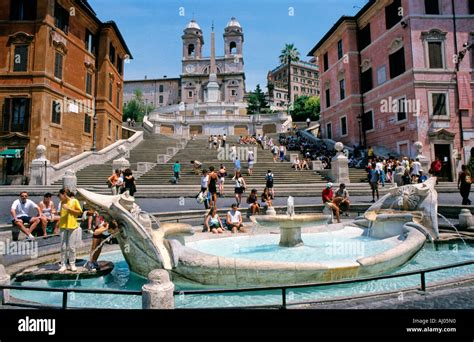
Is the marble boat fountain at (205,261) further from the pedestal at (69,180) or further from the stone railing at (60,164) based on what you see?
the stone railing at (60,164)

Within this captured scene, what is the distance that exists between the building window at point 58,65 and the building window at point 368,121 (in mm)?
28312

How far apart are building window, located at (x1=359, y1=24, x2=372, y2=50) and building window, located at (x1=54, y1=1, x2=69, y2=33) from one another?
92.8 ft

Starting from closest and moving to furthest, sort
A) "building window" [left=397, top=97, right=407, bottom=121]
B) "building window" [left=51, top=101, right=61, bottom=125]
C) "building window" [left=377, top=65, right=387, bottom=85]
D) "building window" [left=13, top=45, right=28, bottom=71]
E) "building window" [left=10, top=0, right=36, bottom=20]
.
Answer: "building window" [left=397, top=97, right=407, bottom=121]
"building window" [left=13, top=45, right=28, bottom=71]
"building window" [left=10, top=0, right=36, bottom=20]
"building window" [left=51, top=101, right=61, bottom=125]
"building window" [left=377, top=65, right=387, bottom=85]

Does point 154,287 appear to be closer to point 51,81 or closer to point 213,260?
point 213,260

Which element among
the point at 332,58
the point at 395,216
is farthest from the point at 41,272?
the point at 332,58

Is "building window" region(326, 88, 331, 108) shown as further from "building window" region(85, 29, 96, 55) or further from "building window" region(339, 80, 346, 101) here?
"building window" region(85, 29, 96, 55)

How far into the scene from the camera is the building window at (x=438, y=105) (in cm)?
2345

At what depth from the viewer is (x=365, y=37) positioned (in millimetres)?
30703

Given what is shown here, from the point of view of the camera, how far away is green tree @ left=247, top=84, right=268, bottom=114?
71.1 meters

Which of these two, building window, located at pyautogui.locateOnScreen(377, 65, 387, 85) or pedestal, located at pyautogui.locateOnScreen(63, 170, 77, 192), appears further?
building window, located at pyautogui.locateOnScreen(377, 65, 387, 85)

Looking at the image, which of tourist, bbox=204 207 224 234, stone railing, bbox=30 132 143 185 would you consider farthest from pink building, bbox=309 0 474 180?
stone railing, bbox=30 132 143 185

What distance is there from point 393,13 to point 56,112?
98.4 feet

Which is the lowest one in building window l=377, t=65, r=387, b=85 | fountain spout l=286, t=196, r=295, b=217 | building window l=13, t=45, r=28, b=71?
fountain spout l=286, t=196, r=295, b=217
